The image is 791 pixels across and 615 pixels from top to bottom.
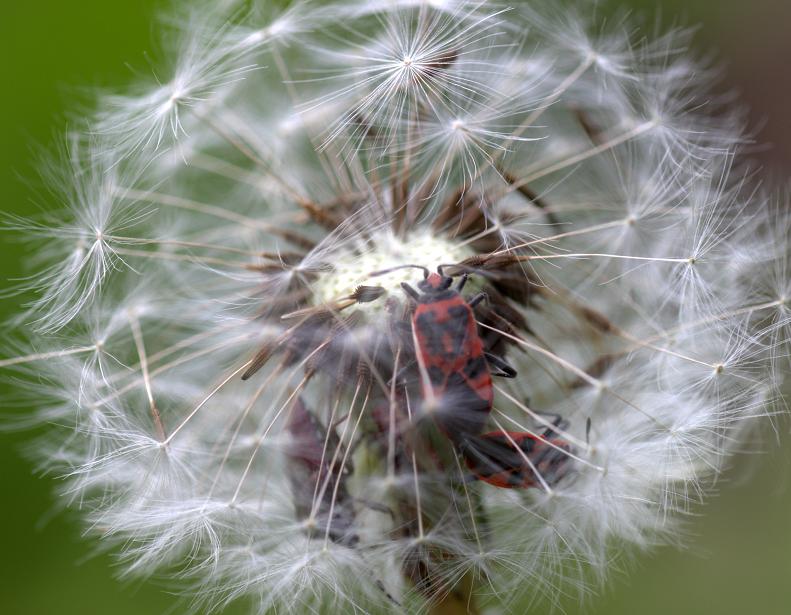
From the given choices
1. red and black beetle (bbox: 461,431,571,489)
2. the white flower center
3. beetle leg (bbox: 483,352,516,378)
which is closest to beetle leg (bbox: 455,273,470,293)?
the white flower center

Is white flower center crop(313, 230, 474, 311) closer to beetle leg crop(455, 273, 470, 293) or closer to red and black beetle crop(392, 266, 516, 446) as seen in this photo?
beetle leg crop(455, 273, 470, 293)

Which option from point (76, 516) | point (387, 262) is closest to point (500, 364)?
point (387, 262)

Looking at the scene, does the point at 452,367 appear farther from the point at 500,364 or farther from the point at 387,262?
the point at 387,262

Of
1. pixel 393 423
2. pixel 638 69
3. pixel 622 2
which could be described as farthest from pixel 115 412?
pixel 622 2

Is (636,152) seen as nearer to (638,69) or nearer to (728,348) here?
(638,69)

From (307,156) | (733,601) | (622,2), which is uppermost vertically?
(622,2)

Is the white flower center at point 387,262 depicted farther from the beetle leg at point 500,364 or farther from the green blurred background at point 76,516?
the green blurred background at point 76,516
